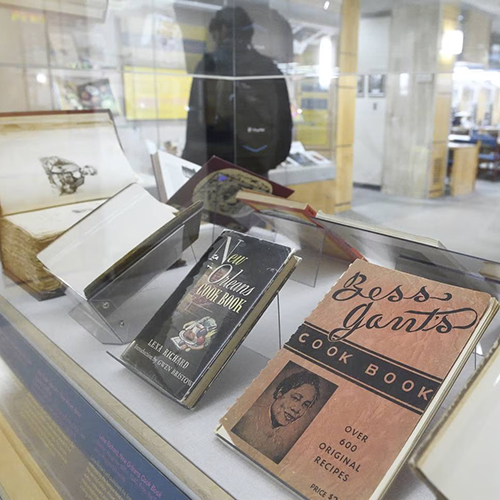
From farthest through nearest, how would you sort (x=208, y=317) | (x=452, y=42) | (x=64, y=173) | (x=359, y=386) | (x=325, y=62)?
(x=325, y=62) → (x=452, y=42) → (x=64, y=173) → (x=208, y=317) → (x=359, y=386)

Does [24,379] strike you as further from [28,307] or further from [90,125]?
[90,125]

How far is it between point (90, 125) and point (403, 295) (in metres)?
1.21

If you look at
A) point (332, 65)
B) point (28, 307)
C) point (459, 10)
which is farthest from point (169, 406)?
point (332, 65)

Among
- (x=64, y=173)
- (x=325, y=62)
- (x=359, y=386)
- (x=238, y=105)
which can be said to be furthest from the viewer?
(x=238, y=105)

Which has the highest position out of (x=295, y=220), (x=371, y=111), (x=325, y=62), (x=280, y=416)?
(x=325, y=62)

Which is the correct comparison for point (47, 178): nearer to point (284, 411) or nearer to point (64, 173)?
point (64, 173)

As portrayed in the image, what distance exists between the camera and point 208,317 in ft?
2.58

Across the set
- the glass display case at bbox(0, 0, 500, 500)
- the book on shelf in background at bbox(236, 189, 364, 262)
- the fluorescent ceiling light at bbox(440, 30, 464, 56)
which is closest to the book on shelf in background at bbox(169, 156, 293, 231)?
the glass display case at bbox(0, 0, 500, 500)

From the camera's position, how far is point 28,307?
3.97ft

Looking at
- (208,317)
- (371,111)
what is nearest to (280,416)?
(208,317)

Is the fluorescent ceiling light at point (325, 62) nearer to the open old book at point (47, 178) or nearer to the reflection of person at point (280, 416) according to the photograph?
the open old book at point (47, 178)

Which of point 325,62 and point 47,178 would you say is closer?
point 47,178

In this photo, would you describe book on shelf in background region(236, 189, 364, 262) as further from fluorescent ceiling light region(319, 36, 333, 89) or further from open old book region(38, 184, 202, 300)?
fluorescent ceiling light region(319, 36, 333, 89)

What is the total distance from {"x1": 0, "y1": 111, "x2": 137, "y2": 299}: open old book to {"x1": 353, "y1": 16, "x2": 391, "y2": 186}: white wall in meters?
1.13
